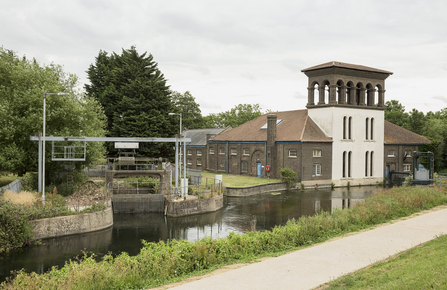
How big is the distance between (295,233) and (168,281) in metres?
6.00

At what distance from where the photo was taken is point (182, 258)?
11.9 m

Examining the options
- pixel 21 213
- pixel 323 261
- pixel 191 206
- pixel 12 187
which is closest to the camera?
pixel 323 261

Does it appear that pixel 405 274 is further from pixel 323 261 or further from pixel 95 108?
pixel 95 108

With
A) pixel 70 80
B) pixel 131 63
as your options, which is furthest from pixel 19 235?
pixel 131 63

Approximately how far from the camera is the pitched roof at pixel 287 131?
42531mm

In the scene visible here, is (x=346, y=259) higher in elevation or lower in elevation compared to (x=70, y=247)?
higher

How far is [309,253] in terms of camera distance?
Answer: 40.7 ft

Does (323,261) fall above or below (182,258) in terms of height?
above

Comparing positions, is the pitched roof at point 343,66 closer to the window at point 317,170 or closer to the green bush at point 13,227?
the window at point 317,170

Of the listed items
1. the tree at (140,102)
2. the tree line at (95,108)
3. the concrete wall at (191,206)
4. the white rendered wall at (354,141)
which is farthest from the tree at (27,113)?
the white rendered wall at (354,141)

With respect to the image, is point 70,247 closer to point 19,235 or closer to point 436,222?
point 19,235

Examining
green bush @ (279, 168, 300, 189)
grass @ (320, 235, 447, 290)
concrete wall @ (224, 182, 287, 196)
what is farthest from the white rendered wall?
grass @ (320, 235, 447, 290)

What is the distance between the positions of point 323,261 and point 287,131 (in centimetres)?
3369

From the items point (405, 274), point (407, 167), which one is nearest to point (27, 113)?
point (405, 274)
